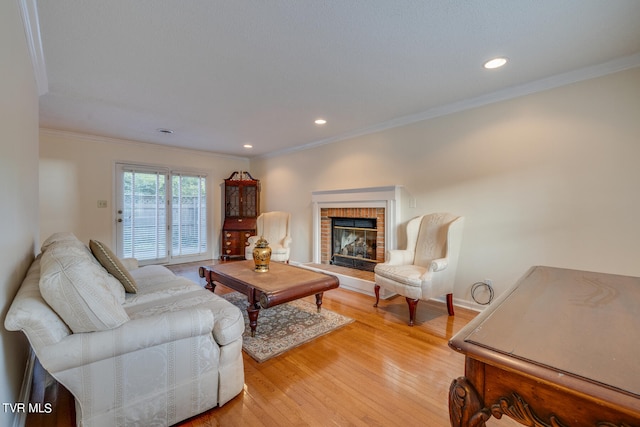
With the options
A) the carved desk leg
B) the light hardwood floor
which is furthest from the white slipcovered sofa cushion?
the carved desk leg

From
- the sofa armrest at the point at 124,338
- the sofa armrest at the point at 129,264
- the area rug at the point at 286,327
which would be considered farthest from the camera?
the sofa armrest at the point at 129,264

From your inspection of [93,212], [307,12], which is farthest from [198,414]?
[93,212]

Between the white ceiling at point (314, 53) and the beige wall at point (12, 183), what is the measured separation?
425mm

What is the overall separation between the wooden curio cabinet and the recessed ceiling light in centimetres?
463

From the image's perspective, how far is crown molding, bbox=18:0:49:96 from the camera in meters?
1.58

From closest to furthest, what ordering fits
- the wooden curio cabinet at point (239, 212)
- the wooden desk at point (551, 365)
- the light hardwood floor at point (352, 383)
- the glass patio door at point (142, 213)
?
1. the wooden desk at point (551, 365)
2. the light hardwood floor at point (352, 383)
3. the glass patio door at point (142, 213)
4. the wooden curio cabinet at point (239, 212)

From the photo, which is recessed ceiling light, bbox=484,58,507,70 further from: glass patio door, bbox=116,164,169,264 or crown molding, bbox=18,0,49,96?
glass patio door, bbox=116,164,169,264

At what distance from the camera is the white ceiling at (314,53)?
1.67 meters

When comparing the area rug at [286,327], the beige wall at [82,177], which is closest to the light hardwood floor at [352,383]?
the area rug at [286,327]

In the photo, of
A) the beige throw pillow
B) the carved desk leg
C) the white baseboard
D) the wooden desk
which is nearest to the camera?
the wooden desk

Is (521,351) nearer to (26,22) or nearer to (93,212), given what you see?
(26,22)

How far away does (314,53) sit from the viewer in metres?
2.12

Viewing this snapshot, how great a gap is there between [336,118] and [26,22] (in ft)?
9.13

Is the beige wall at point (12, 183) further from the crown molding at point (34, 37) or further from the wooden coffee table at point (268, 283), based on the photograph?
the wooden coffee table at point (268, 283)
